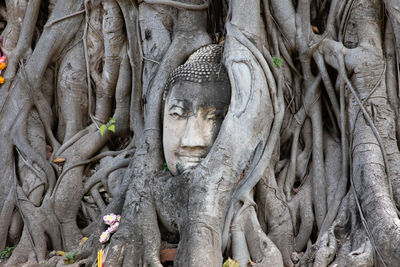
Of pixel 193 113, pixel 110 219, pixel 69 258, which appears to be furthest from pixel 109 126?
pixel 69 258

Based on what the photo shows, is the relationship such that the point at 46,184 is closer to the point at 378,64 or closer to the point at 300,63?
the point at 300,63

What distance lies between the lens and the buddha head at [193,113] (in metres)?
3.86

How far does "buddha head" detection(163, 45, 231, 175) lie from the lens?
12.7 ft

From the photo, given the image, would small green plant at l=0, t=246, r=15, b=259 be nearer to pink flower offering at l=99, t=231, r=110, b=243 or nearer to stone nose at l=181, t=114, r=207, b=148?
pink flower offering at l=99, t=231, r=110, b=243

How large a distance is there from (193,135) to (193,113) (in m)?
0.16

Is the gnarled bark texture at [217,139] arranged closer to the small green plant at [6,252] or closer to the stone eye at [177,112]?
the small green plant at [6,252]

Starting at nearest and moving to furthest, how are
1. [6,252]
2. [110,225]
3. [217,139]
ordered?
[217,139]
[110,225]
[6,252]

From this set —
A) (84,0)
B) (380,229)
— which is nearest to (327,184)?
(380,229)

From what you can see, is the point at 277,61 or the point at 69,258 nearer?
the point at 69,258

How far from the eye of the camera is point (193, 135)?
384 centimetres

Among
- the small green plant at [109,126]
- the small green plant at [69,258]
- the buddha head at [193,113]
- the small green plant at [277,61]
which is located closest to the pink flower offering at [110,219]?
the small green plant at [69,258]

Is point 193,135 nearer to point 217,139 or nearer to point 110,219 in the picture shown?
point 217,139

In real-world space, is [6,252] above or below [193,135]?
below

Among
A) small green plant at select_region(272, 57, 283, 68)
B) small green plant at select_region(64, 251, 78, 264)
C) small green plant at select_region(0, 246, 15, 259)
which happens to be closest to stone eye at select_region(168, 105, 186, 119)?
small green plant at select_region(272, 57, 283, 68)
